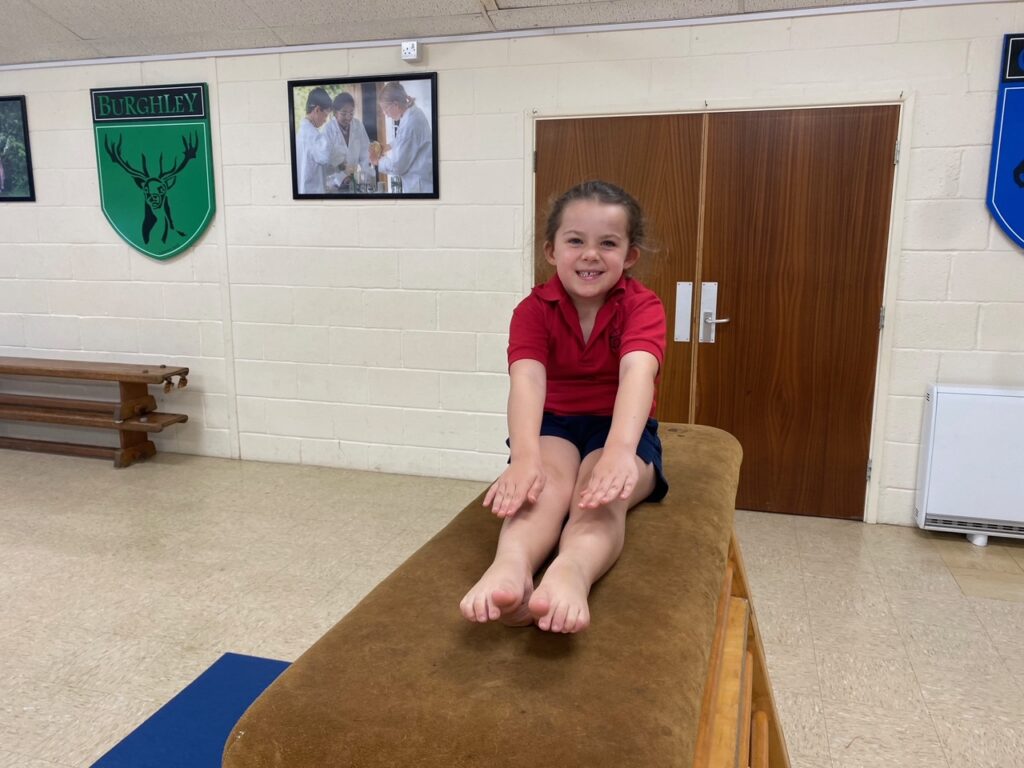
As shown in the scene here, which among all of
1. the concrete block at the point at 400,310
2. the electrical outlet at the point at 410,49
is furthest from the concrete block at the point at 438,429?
the electrical outlet at the point at 410,49

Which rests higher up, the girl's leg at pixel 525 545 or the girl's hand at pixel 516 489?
the girl's hand at pixel 516 489

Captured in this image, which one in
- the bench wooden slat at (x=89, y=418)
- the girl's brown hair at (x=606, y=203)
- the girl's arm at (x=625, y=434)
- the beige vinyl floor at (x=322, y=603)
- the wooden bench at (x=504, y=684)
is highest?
the girl's brown hair at (x=606, y=203)

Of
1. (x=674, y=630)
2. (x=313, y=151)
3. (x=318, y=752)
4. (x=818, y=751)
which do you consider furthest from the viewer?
(x=313, y=151)

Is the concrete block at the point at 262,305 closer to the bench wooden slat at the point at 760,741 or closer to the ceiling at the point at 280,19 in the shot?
the ceiling at the point at 280,19

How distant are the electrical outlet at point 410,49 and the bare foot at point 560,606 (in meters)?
3.15

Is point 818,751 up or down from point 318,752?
down

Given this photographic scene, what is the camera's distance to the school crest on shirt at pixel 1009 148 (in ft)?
9.61

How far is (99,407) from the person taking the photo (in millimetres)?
4137

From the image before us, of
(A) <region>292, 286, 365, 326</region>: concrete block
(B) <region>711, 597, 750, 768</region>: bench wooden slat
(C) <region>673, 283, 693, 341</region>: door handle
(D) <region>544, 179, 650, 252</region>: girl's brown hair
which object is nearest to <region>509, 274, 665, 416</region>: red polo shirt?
(D) <region>544, 179, 650, 252</region>: girl's brown hair

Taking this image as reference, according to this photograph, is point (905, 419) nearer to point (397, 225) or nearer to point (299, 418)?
point (397, 225)

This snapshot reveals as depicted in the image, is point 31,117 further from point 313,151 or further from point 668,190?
point 668,190

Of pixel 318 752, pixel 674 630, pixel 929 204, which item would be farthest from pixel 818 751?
pixel 929 204

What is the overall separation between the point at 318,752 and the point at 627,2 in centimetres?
320

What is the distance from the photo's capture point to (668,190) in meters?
3.38
